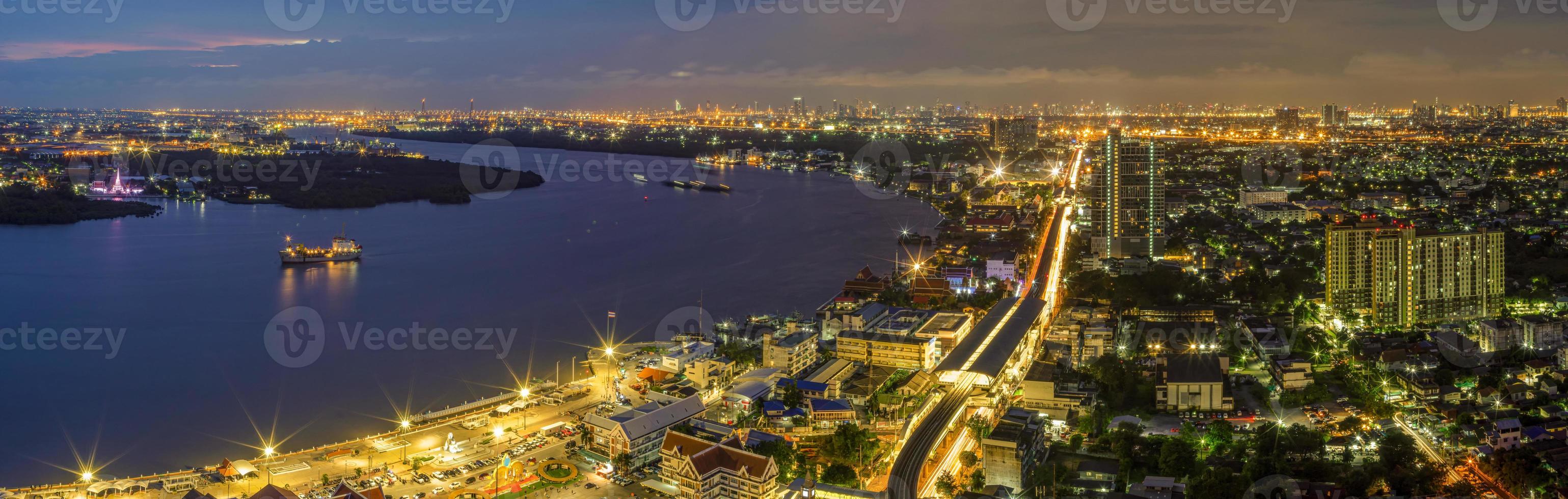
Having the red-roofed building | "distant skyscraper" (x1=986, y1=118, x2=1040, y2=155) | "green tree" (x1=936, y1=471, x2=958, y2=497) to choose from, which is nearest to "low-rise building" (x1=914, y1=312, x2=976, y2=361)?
"green tree" (x1=936, y1=471, x2=958, y2=497)

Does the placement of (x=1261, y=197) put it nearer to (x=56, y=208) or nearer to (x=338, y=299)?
(x=338, y=299)

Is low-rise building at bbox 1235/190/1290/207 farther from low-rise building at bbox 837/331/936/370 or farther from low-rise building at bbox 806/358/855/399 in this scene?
low-rise building at bbox 806/358/855/399

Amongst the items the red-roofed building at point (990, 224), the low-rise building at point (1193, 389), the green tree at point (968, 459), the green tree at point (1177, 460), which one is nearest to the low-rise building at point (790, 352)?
the green tree at point (968, 459)

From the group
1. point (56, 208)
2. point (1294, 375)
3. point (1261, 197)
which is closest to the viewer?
point (1294, 375)

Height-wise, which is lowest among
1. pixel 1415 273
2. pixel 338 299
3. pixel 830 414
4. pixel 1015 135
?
pixel 830 414

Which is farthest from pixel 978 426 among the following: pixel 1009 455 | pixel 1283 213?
pixel 1283 213

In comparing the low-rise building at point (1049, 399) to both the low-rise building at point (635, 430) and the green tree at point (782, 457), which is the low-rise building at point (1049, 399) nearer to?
the green tree at point (782, 457)
